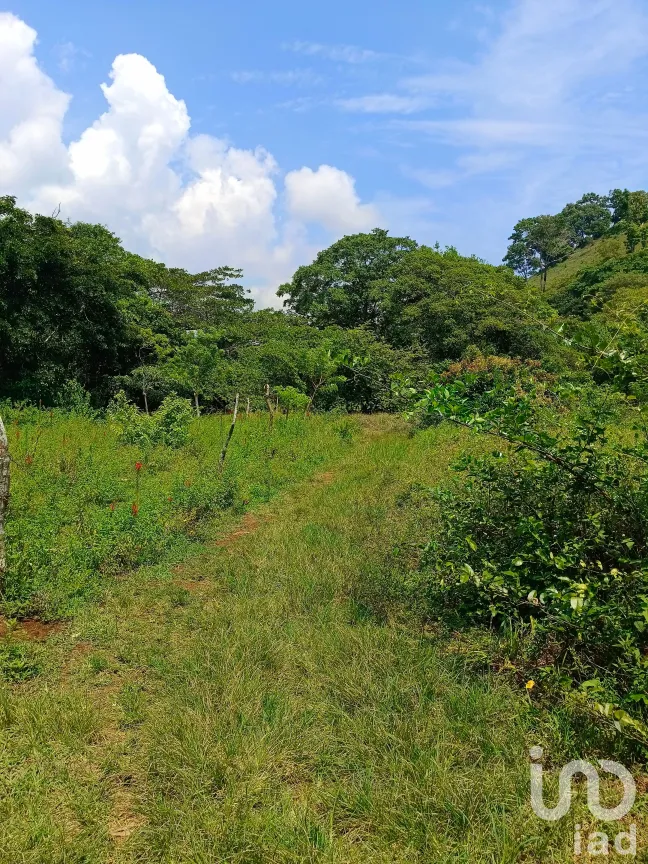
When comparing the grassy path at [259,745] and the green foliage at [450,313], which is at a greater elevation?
the green foliage at [450,313]

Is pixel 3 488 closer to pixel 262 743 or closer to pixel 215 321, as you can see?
pixel 262 743

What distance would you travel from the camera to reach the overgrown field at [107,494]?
14.3 ft

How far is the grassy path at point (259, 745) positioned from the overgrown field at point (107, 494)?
0.63 m

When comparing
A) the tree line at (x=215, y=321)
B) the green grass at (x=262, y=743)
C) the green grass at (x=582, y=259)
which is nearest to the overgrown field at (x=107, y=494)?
the green grass at (x=262, y=743)

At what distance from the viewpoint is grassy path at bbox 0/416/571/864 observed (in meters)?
2.04

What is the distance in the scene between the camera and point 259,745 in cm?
250

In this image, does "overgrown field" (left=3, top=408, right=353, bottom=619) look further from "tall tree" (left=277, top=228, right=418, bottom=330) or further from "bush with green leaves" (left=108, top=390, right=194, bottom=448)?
"tall tree" (left=277, top=228, right=418, bottom=330)

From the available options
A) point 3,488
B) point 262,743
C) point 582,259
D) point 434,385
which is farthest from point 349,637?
point 582,259

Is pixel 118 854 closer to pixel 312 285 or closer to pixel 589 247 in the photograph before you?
pixel 312 285

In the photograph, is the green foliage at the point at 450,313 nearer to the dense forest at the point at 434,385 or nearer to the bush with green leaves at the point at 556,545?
the dense forest at the point at 434,385

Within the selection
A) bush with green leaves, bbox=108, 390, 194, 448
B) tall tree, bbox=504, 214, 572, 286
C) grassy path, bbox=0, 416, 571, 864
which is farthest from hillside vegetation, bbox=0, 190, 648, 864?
tall tree, bbox=504, 214, 572, 286

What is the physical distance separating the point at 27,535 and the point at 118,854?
10.9ft

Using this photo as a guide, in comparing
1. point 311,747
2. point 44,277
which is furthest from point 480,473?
point 44,277

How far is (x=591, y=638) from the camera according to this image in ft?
8.64
